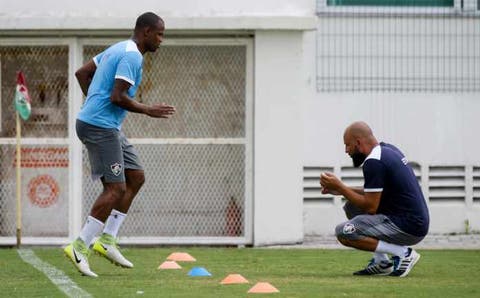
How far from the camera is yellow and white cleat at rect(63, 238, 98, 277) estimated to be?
35.9 ft

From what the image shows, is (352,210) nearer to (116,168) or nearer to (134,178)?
(134,178)

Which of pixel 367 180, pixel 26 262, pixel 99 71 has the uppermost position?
pixel 99 71

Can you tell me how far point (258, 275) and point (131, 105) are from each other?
70.6 inches

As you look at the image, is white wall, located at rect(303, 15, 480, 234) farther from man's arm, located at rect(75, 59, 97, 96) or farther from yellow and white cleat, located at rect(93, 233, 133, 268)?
yellow and white cleat, located at rect(93, 233, 133, 268)

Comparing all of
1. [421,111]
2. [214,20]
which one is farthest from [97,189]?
[421,111]

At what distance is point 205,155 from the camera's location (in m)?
16.5

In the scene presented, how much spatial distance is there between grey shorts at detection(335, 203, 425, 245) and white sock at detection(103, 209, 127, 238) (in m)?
1.85

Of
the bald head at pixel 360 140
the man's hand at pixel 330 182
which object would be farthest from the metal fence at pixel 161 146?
the man's hand at pixel 330 182

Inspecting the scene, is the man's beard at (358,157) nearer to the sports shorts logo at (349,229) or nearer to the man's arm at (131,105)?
the sports shorts logo at (349,229)

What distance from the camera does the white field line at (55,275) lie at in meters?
9.72

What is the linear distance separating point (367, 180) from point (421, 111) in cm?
691

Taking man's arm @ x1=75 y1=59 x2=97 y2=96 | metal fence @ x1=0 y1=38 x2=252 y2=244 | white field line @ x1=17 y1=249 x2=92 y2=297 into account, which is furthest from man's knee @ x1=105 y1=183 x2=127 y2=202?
metal fence @ x1=0 y1=38 x2=252 y2=244

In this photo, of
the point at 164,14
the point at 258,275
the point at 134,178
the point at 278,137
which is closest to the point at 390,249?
the point at 258,275

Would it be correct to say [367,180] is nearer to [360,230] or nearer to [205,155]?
[360,230]
